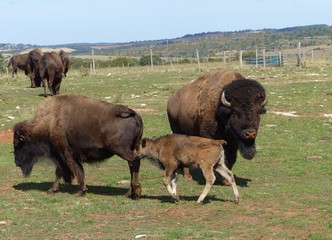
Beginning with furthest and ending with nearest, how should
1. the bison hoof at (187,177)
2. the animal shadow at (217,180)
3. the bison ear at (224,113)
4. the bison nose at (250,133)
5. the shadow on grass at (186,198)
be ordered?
the bison hoof at (187,177) → the animal shadow at (217,180) → the bison ear at (224,113) → the bison nose at (250,133) → the shadow on grass at (186,198)

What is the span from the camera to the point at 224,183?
13766 millimetres

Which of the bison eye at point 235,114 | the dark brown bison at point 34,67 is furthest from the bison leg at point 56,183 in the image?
the dark brown bison at point 34,67

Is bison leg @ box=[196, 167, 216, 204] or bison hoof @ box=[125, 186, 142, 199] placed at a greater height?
bison leg @ box=[196, 167, 216, 204]

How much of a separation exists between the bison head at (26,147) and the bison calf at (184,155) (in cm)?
238

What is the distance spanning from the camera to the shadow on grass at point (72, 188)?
1342 cm

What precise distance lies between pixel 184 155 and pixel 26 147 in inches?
146

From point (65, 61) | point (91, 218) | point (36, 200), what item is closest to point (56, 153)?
point (36, 200)

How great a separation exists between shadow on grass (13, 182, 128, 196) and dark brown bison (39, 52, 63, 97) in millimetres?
19632

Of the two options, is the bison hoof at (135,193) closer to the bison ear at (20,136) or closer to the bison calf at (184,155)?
the bison calf at (184,155)

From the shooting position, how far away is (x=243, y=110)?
512 inches

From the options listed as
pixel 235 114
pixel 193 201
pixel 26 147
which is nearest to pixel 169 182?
pixel 193 201

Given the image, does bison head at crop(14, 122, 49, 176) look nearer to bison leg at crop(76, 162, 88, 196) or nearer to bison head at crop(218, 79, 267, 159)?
bison leg at crop(76, 162, 88, 196)

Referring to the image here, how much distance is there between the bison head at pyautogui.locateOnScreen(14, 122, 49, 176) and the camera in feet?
44.5

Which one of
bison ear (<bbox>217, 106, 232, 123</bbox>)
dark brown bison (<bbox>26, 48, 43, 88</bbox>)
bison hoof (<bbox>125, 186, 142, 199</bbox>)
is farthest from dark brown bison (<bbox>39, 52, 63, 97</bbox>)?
bison hoof (<bbox>125, 186, 142, 199</bbox>)
